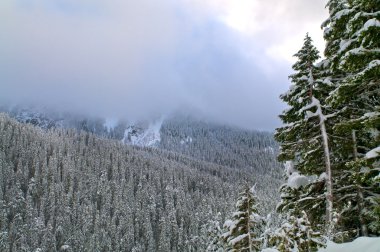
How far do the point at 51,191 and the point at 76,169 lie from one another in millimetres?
31161

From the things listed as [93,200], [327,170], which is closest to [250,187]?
[327,170]

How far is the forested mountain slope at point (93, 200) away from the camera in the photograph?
Answer: 350ft

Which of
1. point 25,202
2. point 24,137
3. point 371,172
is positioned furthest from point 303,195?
point 24,137

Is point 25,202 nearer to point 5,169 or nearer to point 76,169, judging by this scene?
point 5,169

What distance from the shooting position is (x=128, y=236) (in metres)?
110

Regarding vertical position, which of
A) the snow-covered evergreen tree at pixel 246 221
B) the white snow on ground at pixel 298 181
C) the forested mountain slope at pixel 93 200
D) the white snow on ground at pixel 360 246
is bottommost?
the white snow on ground at pixel 360 246

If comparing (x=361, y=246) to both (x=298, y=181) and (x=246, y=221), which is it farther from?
(x=246, y=221)

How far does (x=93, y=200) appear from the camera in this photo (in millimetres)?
142000

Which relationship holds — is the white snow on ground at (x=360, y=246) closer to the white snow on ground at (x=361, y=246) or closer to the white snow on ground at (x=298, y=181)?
the white snow on ground at (x=361, y=246)

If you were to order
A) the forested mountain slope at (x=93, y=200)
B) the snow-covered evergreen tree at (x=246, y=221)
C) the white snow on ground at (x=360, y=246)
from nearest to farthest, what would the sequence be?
the white snow on ground at (x=360, y=246) → the snow-covered evergreen tree at (x=246, y=221) → the forested mountain slope at (x=93, y=200)

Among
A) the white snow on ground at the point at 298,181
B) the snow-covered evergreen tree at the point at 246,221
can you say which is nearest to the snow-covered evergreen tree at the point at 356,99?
the white snow on ground at the point at 298,181

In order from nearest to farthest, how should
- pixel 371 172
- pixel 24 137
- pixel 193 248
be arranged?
pixel 371 172 → pixel 193 248 → pixel 24 137

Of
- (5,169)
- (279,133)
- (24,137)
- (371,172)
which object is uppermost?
(24,137)

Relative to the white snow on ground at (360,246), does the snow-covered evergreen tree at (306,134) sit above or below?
above
